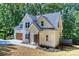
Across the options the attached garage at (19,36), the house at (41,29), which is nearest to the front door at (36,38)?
→ the house at (41,29)

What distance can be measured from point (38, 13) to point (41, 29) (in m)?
0.14

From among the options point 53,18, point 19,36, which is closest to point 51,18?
point 53,18

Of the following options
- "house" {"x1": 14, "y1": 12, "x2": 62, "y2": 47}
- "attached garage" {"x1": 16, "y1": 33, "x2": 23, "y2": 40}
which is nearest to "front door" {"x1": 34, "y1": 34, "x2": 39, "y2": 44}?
"house" {"x1": 14, "y1": 12, "x2": 62, "y2": 47}

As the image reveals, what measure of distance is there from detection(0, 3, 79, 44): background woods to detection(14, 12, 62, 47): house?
0.04m

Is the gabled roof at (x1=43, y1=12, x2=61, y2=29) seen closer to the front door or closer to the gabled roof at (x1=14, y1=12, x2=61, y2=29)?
the gabled roof at (x1=14, y1=12, x2=61, y2=29)

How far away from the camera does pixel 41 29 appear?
225 cm

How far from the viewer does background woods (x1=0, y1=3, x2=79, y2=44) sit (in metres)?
2.23

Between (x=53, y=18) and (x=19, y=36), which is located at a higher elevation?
(x=53, y=18)

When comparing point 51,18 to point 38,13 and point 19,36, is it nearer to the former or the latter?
point 38,13

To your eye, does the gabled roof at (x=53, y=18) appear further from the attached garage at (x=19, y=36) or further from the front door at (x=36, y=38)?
the attached garage at (x=19, y=36)

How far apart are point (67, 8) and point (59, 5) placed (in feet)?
0.23

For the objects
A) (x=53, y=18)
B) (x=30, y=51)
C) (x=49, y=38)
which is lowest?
(x=30, y=51)

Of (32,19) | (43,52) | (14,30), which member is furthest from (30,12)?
(43,52)

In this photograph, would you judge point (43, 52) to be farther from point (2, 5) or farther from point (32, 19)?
point (2, 5)
